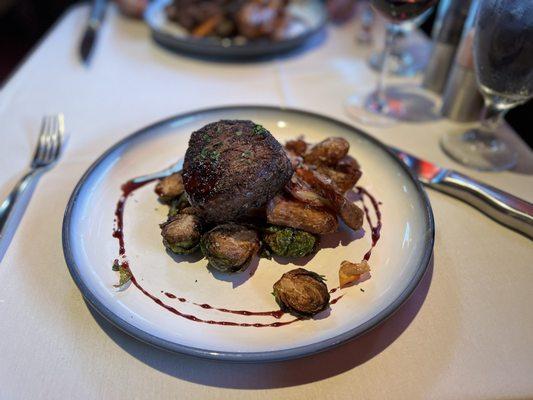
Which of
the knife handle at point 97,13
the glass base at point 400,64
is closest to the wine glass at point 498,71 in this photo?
the glass base at point 400,64

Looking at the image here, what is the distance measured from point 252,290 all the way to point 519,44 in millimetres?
1345

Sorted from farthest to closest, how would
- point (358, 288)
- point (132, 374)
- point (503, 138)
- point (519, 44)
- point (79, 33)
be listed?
point (79, 33)
point (503, 138)
point (519, 44)
point (358, 288)
point (132, 374)

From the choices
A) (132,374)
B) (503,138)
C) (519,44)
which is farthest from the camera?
(503,138)

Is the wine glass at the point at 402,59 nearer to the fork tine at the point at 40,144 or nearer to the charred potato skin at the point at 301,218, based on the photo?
the charred potato skin at the point at 301,218

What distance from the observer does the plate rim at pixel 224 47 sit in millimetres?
2598

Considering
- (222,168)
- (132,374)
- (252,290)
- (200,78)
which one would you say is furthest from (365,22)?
(132,374)

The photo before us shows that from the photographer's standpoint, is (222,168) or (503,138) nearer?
(222,168)

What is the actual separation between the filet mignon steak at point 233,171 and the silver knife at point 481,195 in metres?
0.66

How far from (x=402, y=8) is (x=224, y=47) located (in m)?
1.11

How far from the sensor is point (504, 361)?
1.14 meters

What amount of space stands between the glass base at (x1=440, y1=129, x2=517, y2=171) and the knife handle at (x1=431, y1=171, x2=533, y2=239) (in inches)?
11.1

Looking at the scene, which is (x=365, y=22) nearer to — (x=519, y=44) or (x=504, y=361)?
(x=519, y=44)

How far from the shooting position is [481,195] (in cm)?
160

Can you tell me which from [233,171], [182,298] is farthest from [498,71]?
[182,298]
